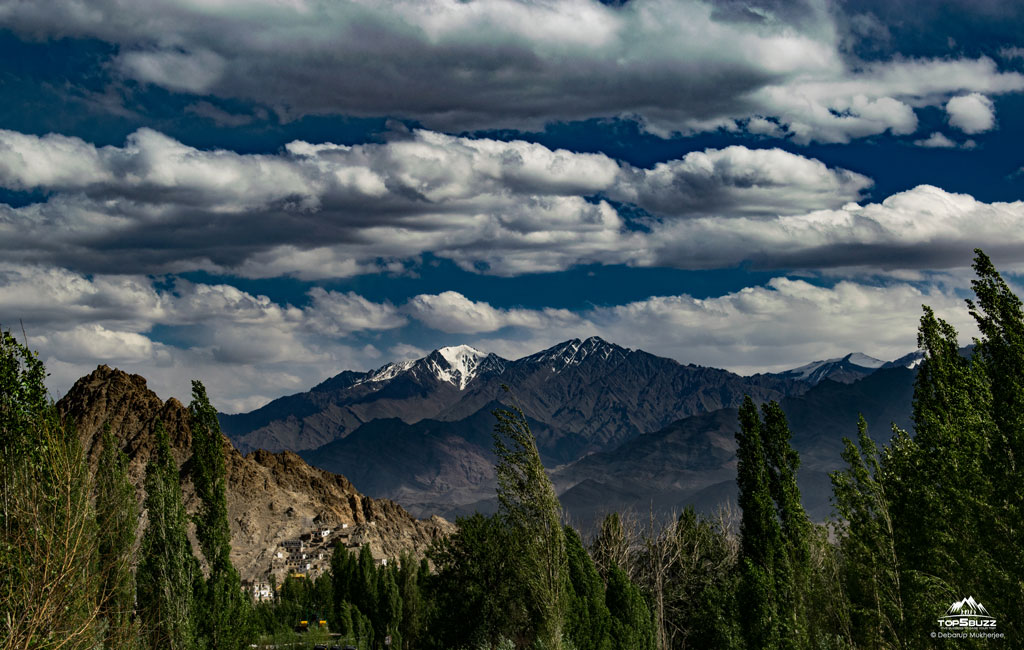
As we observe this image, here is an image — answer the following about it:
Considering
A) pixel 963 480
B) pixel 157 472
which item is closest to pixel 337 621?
pixel 157 472

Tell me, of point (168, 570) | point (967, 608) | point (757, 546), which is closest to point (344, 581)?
point (168, 570)

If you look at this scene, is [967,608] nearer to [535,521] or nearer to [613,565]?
[535,521]

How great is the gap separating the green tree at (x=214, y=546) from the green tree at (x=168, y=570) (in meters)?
1.07

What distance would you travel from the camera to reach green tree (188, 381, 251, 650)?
2108 inches

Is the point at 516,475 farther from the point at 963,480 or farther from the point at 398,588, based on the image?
Answer: the point at 398,588

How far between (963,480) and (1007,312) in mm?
6208

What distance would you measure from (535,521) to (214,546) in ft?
98.5

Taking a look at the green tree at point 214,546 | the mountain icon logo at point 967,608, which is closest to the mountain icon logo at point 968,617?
the mountain icon logo at point 967,608

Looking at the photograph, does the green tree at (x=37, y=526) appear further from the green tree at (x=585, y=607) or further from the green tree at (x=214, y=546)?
the green tree at (x=585, y=607)

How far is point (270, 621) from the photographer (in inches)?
4333

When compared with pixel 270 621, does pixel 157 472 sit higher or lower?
higher

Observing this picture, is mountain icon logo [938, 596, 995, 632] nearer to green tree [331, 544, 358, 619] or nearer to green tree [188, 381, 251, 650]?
green tree [188, 381, 251, 650]

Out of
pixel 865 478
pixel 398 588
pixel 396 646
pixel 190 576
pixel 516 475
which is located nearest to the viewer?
pixel 516 475

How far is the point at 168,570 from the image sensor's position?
52.7 metres
